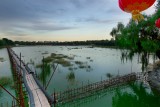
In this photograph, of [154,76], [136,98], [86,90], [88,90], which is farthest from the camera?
[154,76]

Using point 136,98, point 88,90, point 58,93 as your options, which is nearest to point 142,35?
point 136,98

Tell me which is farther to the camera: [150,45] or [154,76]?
[154,76]

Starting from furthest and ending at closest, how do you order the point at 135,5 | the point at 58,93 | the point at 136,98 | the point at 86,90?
the point at 136,98 → the point at 86,90 → the point at 58,93 → the point at 135,5

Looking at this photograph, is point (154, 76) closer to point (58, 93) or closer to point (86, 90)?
point (86, 90)

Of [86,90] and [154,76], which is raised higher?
[154,76]

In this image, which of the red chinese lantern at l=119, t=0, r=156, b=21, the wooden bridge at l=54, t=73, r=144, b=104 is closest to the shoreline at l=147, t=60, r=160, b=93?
the wooden bridge at l=54, t=73, r=144, b=104

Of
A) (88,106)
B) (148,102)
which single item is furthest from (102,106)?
(148,102)

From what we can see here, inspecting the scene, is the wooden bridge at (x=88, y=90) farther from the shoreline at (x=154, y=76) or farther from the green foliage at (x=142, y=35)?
the green foliage at (x=142, y=35)
